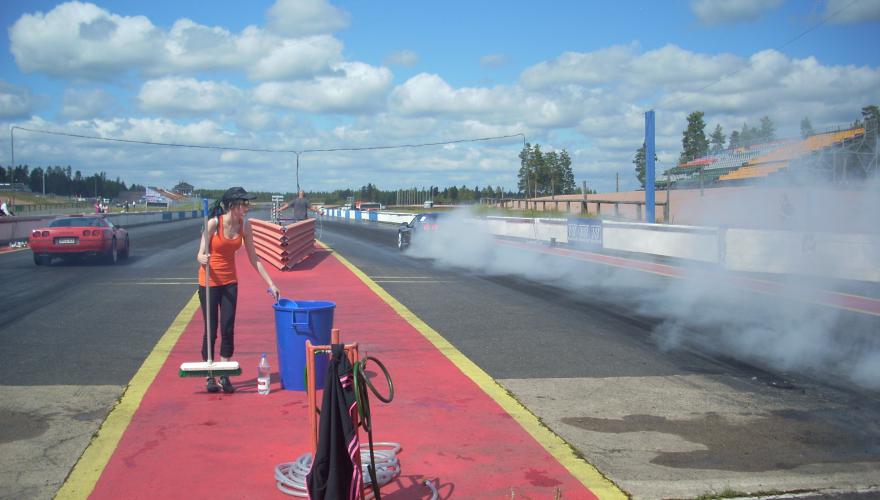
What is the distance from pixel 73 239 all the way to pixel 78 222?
0.81 m

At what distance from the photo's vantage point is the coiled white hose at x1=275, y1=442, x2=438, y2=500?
430 cm

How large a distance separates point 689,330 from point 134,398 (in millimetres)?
7054

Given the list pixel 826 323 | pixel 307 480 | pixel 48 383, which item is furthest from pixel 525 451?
pixel 826 323

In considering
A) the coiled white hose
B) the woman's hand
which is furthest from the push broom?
the coiled white hose

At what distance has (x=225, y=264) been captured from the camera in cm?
662

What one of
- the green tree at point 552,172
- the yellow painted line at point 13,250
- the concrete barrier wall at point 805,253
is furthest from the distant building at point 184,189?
the concrete barrier wall at point 805,253

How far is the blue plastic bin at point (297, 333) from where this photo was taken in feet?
→ 20.5

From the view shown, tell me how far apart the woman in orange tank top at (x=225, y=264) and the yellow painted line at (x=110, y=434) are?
0.68m

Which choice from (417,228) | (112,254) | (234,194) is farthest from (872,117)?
(112,254)

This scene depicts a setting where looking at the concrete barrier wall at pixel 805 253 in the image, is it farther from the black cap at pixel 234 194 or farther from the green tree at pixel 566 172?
the green tree at pixel 566 172

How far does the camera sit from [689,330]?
10.1 m

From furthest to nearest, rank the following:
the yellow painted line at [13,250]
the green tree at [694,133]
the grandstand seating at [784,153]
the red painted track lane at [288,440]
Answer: the green tree at [694,133], the yellow painted line at [13,250], the grandstand seating at [784,153], the red painted track lane at [288,440]

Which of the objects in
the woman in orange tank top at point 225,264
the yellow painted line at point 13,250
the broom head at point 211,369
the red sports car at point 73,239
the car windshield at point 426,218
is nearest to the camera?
the broom head at point 211,369

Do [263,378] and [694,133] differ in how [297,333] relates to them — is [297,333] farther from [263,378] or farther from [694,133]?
[694,133]
